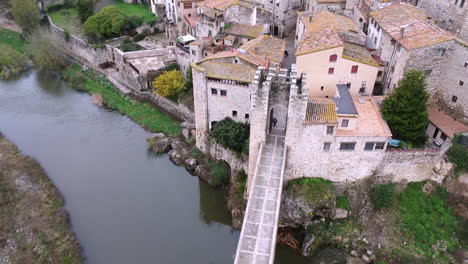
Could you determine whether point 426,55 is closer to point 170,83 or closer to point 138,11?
point 170,83

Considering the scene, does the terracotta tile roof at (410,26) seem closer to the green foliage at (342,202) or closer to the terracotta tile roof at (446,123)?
the terracotta tile roof at (446,123)

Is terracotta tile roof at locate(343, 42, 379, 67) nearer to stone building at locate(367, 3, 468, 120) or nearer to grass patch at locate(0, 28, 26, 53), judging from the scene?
stone building at locate(367, 3, 468, 120)

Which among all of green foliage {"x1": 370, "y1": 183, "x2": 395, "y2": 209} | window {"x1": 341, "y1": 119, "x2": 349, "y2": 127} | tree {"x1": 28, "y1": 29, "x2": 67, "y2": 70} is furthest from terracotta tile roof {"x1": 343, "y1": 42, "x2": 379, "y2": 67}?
tree {"x1": 28, "y1": 29, "x2": 67, "y2": 70}

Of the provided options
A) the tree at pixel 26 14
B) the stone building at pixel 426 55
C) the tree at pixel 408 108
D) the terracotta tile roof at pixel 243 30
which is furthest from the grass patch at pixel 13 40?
the tree at pixel 408 108

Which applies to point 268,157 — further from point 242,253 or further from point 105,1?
point 105,1

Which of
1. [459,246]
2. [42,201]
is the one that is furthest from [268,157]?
[42,201]
